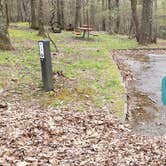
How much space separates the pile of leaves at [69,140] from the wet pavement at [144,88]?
1.85 ft

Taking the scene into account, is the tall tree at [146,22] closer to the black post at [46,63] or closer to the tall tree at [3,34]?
the tall tree at [3,34]

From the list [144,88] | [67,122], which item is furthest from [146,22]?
[67,122]

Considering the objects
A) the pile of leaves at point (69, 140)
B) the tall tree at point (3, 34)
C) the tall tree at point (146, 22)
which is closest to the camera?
the pile of leaves at point (69, 140)

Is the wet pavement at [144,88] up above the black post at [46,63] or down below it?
below

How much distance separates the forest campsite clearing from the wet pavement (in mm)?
323

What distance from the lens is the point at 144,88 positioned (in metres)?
9.45

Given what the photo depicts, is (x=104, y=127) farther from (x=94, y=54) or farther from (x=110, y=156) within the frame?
(x=94, y=54)

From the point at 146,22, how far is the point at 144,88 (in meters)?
8.85

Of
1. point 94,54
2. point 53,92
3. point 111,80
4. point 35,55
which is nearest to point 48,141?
point 53,92

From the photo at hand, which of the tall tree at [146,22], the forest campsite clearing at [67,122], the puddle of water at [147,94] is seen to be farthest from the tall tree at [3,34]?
the tall tree at [146,22]

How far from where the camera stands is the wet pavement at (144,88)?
6805mm

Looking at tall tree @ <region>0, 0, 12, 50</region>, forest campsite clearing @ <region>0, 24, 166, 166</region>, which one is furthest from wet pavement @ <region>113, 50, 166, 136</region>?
tall tree @ <region>0, 0, 12, 50</region>

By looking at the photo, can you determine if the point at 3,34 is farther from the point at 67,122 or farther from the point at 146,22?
the point at 146,22

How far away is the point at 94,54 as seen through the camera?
539 inches
